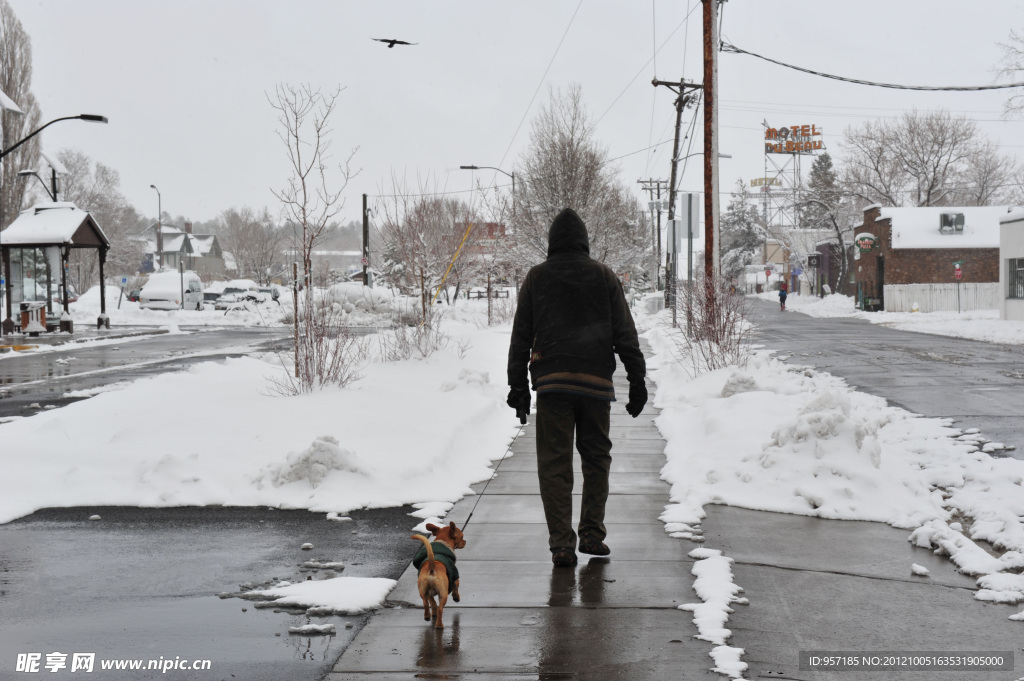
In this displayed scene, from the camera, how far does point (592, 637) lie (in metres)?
4.32

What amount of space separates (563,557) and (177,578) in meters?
2.28

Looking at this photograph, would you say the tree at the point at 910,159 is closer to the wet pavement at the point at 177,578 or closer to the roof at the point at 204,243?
the wet pavement at the point at 177,578

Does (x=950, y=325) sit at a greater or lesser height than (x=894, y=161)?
lesser

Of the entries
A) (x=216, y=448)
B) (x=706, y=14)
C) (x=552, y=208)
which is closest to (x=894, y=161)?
(x=552, y=208)

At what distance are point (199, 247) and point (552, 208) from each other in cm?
10458

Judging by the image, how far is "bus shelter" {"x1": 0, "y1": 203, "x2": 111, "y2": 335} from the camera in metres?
32.5

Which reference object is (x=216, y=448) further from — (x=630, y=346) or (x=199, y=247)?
(x=199, y=247)

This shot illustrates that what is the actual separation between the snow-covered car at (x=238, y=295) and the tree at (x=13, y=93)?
12.1m

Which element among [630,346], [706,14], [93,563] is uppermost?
[706,14]

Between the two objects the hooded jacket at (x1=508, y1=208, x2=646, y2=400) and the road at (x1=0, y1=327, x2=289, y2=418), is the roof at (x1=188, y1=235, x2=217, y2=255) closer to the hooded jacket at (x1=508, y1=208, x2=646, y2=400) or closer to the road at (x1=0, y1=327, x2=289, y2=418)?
the road at (x1=0, y1=327, x2=289, y2=418)

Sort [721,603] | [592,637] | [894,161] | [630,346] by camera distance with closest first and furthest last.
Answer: [592,637] < [721,603] < [630,346] < [894,161]

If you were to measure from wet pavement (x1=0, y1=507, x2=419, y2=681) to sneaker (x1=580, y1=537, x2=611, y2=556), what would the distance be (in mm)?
1108

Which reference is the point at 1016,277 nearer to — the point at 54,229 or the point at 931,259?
A: the point at 931,259

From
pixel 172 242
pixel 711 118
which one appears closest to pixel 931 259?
pixel 711 118
